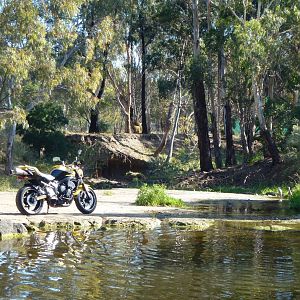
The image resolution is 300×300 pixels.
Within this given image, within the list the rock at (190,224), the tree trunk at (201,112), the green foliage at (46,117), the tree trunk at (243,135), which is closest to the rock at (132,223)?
the rock at (190,224)

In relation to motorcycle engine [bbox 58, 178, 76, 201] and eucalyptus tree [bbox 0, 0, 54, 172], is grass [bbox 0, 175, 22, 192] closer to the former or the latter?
eucalyptus tree [bbox 0, 0, 54, 172]

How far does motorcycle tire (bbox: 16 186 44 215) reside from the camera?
13683 mm

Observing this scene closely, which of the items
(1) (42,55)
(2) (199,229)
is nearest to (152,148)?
(1) (42,55)

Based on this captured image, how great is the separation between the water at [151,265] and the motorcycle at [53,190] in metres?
2.58

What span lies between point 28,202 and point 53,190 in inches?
27.7

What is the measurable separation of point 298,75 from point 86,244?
1148 inches

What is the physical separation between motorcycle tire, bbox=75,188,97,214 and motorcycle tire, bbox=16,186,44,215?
109cm

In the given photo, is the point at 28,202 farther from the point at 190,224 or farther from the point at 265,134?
the point at 265,134

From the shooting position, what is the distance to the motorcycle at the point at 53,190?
1391 centimetres

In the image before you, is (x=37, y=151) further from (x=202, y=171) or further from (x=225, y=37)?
(x=225, y=37)

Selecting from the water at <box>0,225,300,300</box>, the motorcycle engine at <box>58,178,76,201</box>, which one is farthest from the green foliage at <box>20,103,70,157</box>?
the water at <box>0,225,300,300</box>

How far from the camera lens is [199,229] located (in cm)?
1263

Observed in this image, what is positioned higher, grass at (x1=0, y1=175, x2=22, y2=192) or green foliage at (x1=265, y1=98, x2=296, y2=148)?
green foliage at (x1=265, y1=98, x2=296, y2=148)

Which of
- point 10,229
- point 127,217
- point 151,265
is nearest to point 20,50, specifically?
point 127,217
